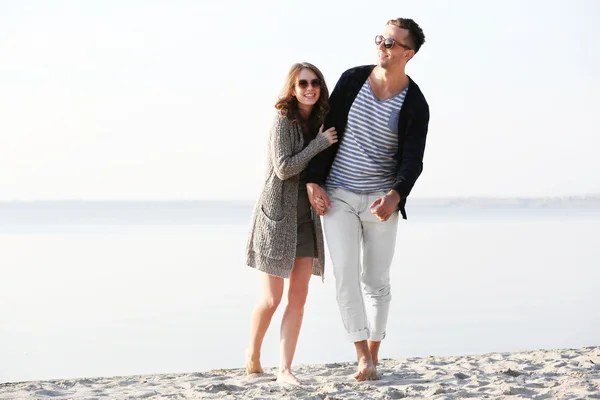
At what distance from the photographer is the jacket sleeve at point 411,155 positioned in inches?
174

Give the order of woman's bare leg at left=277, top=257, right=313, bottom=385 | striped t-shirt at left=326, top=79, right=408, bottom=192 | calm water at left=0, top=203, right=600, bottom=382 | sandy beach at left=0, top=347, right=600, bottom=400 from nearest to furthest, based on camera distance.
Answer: sandy beach at left=0, top=347, right=600, bottom=400
striped t-shirt at left=326, top=79, right=408, bottom=192
woman's bare leg at left=277, top=257, right=313, bottom=385
calm water at left=0, top=203, right=600, bottom=382

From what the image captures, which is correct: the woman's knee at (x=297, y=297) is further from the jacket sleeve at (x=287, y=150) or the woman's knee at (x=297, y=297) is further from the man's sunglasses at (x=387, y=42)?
the man's sunglasses at (x=387, y=42)

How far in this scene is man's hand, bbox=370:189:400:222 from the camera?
4.38m

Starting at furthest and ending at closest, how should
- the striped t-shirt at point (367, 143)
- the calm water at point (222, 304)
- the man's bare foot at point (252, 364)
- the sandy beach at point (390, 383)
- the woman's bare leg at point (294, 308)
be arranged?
the calm water at point (222, 304)
the man's bare foot at point (252, 364)
the woman's bare leg at point (294, 308)
the striped t-shirt at point (367, 143)
the sandy beach at point (390, 383)

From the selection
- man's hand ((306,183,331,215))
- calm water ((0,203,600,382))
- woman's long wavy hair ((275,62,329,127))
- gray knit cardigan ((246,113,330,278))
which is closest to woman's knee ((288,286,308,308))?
gray knit cardigan ((246,113,330,278))

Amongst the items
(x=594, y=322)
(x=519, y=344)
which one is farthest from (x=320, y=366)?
(x=594, y=322)

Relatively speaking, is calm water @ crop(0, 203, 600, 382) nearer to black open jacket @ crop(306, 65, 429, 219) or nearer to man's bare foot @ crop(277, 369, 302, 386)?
man's bare foot @ crop(277, 369, 302, 386)

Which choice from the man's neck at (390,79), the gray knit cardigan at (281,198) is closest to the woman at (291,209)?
the gray knit cardigan at (281,198)

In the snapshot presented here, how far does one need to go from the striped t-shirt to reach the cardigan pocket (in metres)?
0.35

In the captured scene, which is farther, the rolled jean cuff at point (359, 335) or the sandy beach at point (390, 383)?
the rolled jean cuff at point (359, 335)

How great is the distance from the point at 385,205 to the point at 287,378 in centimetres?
100

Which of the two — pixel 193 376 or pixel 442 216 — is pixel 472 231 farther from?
Result: pixel 193 376

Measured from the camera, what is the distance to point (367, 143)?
4492 mm

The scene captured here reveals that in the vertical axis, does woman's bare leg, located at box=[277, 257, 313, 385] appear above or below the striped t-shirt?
below
